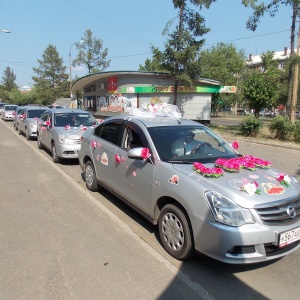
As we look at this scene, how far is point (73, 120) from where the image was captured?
10078 mm

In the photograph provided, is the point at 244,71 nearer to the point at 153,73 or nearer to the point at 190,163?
the point at 153,73

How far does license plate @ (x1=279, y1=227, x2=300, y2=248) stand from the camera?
128 inches

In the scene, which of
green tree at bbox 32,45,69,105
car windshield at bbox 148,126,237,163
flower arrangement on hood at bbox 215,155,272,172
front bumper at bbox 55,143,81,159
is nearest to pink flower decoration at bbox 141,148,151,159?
car windshield at bbox 148,126,237,163

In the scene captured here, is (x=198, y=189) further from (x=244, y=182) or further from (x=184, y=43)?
(x=184, y=43)

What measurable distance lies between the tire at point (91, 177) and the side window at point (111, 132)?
65 centimetres

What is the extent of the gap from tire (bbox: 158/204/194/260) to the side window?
68.6 inches

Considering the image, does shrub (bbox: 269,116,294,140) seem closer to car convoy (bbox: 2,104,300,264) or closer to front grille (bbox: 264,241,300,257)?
car convoy (bbox: 2,104,300,264)

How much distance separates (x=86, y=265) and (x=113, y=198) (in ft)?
8.29

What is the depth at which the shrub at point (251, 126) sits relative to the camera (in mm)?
16172

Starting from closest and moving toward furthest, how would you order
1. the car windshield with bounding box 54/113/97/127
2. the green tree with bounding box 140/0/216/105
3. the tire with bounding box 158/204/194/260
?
1. the tire with bounding box 158/204/194/260
2. the car windshield with bounding box 54/113/97/127
3. the green tree with bounding box 140/0/216/105

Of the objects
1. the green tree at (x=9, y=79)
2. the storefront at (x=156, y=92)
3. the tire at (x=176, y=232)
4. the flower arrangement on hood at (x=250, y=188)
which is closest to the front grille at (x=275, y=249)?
the flower arrangement on hood at (x=250, y=188)

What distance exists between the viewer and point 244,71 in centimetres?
6638

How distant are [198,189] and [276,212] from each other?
819 mm

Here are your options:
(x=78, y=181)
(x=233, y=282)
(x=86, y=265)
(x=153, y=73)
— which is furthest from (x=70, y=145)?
(x=153, y=73)
